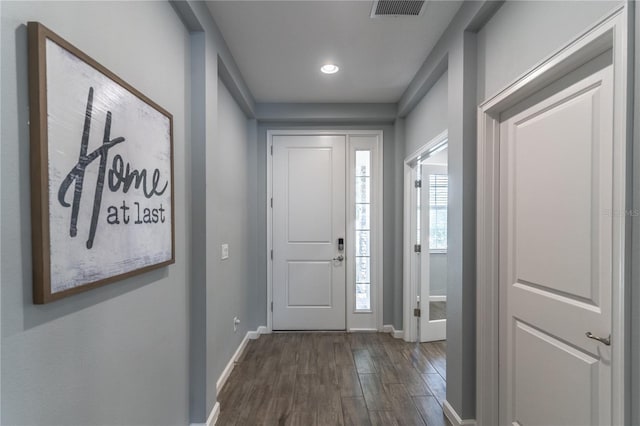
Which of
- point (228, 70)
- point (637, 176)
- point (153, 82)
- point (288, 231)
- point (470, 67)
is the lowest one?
point (288, 231)

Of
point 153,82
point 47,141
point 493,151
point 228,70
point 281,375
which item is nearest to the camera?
point 47,141

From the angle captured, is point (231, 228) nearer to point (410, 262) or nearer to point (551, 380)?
point (410, 262)

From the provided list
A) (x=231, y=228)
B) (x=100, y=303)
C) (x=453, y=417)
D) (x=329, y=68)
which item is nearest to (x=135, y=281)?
(x=100, y=303)

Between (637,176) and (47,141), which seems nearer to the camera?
(47,141)

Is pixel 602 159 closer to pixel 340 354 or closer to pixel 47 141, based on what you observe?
pixel 47 141

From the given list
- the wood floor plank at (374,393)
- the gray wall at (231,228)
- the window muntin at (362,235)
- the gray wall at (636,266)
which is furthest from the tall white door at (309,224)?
the gray wall at (636,266)

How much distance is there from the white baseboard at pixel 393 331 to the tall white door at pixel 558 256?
170cm

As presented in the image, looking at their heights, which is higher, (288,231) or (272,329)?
(288,231)

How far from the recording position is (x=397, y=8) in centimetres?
179

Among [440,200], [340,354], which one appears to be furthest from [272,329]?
[440,200]

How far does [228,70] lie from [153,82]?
1002 mm

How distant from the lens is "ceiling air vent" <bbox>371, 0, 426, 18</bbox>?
1.73m

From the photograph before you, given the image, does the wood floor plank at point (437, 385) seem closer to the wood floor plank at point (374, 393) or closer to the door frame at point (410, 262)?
the wood floor plank at point (374, 393)

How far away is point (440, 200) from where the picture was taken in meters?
3.88
